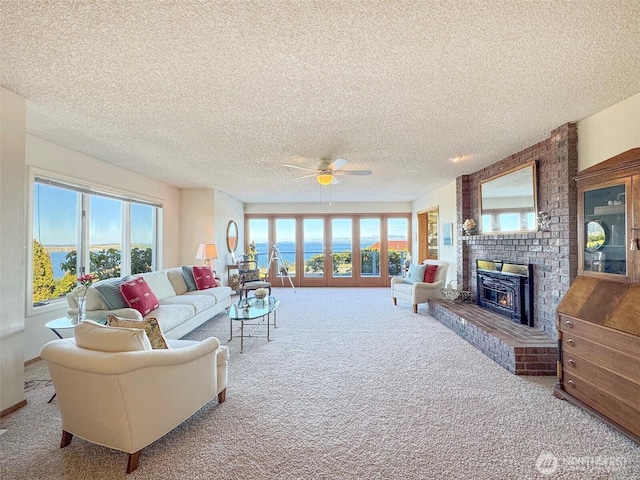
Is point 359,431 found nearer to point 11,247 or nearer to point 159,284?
point 11,247

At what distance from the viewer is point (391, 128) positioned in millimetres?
3057

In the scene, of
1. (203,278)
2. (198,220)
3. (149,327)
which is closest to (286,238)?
(198,220)

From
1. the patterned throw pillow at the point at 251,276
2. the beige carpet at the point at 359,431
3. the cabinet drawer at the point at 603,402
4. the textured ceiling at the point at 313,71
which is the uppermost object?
the textured ceiling at the point at 313,71

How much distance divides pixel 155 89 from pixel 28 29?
727mm

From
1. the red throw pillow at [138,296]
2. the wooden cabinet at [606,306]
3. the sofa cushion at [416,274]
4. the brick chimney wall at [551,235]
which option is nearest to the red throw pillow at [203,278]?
the red throw pillow at [138,296]

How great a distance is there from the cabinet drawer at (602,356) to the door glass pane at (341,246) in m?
6.20

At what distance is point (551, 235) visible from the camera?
324 cm

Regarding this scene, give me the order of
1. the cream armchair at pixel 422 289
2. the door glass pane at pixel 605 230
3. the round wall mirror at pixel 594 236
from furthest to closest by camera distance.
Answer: the cream armchair at pixel 422 289 < the round wall mirror at pixel 594 236 < the door glass pane at pixel 605 230

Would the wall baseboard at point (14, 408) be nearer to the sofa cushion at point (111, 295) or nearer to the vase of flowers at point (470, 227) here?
the sofa cushion at point (111, 295)

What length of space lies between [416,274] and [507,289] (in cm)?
197

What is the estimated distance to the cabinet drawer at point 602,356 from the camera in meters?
1.88

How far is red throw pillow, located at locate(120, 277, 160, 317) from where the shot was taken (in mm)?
3324

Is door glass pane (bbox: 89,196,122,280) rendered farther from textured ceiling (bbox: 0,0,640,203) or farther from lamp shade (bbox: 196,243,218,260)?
lamp shade (bbox: 196,243,218,260)

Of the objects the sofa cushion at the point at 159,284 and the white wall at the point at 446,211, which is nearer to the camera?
the sofa cushion at the point at 159,284
